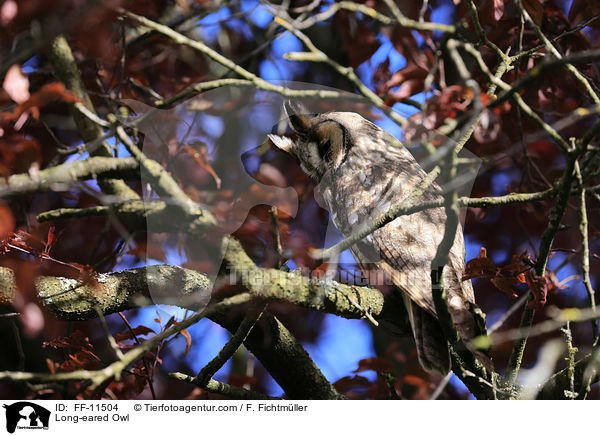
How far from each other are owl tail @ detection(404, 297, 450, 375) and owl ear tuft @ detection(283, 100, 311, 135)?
908mm

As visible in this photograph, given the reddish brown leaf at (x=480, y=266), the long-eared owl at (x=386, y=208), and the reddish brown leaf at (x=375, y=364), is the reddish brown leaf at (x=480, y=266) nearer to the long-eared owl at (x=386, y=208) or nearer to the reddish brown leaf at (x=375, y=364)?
the long-eared owl at (x=386, y=208)

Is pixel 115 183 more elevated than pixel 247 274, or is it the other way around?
pixel 115 183

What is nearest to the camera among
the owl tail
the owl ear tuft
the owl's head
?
the owl tail

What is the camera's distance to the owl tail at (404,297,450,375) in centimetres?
171

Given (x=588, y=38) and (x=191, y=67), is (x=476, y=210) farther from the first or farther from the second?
(x=191, y=67)

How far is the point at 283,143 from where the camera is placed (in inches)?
92.8

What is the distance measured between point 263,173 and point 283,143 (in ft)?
1.15

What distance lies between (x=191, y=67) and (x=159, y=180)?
2.95 feet

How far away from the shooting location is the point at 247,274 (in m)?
1.43

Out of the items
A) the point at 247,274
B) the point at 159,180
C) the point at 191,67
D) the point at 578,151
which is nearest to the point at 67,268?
the point at 159,180

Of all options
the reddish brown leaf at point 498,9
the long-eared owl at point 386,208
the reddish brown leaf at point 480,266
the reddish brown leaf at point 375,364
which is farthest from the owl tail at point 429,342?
the reddish brown leaf at point 498,9

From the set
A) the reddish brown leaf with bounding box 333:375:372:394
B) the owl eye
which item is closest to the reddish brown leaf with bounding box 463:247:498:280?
the reddish brown leaf with bounding box 333:375:372:394

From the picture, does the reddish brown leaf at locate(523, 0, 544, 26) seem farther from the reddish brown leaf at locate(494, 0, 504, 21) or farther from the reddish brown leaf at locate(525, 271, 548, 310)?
the reddish brown leaf at locate(525, 271, 548, 310)
